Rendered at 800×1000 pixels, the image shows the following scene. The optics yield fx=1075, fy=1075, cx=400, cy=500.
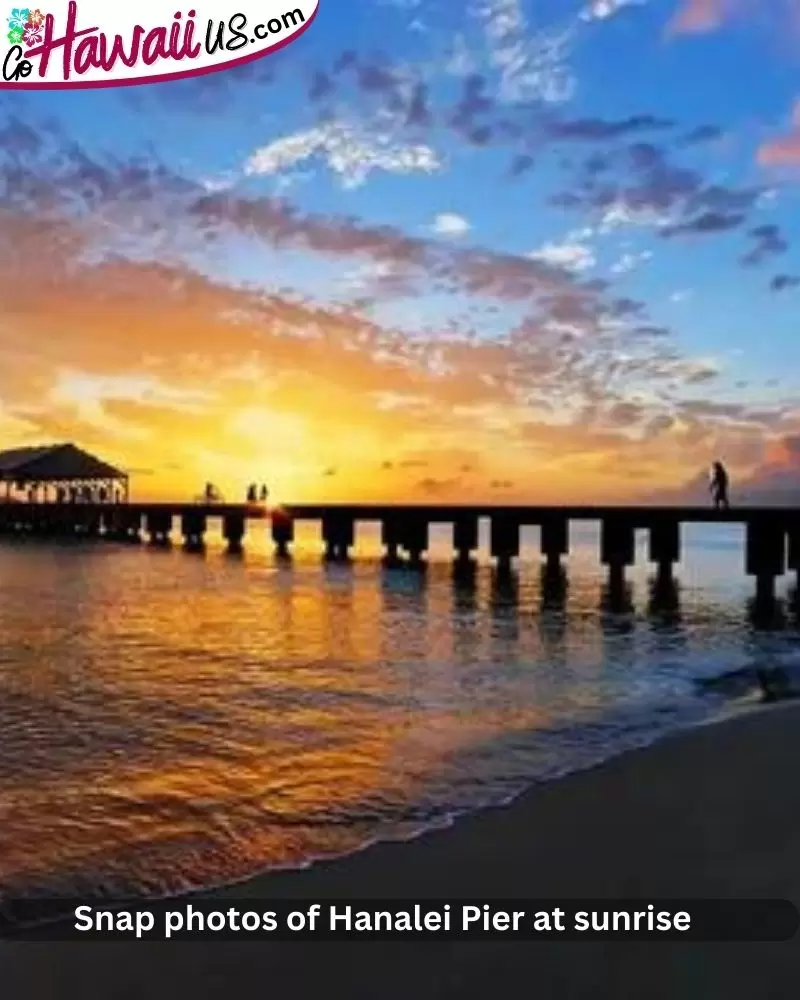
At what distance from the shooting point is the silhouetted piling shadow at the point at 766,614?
1969cm

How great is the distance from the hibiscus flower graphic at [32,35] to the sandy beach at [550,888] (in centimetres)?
501

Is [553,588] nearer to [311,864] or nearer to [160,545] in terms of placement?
[311,864]

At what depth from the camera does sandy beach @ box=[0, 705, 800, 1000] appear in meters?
3.27

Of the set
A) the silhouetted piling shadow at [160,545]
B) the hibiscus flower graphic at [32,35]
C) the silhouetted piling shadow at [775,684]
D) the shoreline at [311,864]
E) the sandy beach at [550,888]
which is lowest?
the silhouetted piling shadow at [160,545]

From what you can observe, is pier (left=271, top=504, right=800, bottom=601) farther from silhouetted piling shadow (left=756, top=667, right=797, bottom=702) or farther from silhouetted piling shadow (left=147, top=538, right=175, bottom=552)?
silhouetted piling shadow (left=756, top=667, right=797, bottom=702)

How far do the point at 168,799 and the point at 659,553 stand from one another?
105 ft

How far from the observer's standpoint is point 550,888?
4.04 m

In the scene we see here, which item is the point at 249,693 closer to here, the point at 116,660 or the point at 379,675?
the point at 379,675

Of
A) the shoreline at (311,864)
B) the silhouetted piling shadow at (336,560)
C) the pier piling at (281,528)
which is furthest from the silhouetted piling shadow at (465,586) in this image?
the shoreline at (311,864)

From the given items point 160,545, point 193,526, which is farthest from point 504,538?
point 160,545

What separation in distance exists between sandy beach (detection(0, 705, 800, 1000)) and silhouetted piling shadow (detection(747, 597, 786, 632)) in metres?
14.1

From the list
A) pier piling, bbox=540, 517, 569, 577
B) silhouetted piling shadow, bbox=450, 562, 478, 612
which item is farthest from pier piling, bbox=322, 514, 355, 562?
pier piling, bbox=540, 517, 569, 577

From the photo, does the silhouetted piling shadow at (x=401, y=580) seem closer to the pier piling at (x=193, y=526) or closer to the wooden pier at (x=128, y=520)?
the wooden pier at (x=128, y=520)

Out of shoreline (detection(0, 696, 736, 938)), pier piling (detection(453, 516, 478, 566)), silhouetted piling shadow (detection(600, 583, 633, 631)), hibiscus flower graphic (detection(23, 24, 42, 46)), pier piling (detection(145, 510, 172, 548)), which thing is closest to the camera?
shoreline (detection(0, 696, 736, 938))
